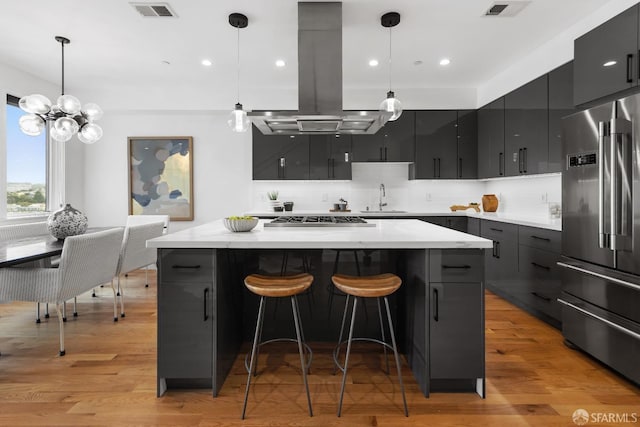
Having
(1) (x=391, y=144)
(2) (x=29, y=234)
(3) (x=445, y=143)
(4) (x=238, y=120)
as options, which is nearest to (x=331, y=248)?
(4) (x=238, y=120)

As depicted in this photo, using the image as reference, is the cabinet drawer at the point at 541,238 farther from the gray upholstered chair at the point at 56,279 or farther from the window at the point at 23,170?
the window at the point at 23,170

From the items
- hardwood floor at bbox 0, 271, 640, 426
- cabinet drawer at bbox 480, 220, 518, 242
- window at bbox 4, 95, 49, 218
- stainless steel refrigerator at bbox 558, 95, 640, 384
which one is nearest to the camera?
hardwood floor at bbox 0, 271, 640, 426

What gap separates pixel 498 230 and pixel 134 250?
3795mm

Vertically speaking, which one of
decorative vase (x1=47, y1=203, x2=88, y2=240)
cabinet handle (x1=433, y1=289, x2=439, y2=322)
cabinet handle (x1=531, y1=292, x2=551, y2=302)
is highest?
decorative vase (x1=47, y1=203, x2=88, y2=240)

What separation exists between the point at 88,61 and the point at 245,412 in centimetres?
429

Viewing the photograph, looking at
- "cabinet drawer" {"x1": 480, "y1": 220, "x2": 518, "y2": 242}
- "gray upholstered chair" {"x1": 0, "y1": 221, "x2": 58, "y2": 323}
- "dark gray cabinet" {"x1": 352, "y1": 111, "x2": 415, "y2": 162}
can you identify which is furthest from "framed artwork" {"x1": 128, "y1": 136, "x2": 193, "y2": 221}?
"cabinet drawer" {"x1": 480, "y1": 220, "x2": 518, "y2": 242}

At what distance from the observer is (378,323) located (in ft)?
8.20

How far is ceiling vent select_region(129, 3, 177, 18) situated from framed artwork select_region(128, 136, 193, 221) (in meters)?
2.44

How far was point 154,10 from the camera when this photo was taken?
2.91 metres

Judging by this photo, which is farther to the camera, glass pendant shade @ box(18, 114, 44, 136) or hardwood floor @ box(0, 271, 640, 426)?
glass pendant shade @ box(18, 114, 44, 136)

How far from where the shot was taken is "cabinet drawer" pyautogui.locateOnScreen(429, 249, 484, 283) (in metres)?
1.91

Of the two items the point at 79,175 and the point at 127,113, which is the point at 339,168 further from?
the point at 79,175

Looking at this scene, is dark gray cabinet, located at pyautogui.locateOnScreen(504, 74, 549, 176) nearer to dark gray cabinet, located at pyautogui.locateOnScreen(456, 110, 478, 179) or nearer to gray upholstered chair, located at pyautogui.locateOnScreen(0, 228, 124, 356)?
dark gray cabinet, located at pyautogui.locateOnScreen(456, 110, 478, 179)

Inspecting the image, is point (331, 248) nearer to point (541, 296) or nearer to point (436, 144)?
point (541, 296)
